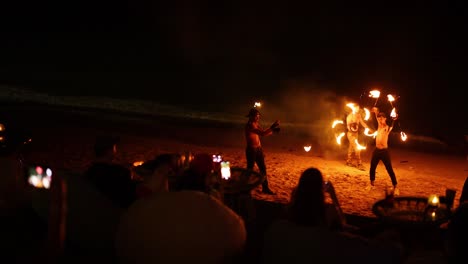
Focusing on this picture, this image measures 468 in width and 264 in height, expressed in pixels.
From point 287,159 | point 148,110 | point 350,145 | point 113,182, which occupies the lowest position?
point 287,159

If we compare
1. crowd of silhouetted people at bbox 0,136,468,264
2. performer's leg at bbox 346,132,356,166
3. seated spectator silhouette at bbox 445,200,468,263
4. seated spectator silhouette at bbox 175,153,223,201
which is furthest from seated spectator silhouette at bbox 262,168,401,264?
performer's leg at bbox 346,132,356,166

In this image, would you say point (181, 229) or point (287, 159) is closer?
point (181, 229)

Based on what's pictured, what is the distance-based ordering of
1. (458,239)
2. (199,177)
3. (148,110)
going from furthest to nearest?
(148,110), (199,177), (458,239)

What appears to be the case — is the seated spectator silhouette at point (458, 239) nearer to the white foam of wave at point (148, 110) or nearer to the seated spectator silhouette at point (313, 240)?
the seated spectator silhouette at point (313, 240)

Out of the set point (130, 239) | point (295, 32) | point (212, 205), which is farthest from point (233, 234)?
point (295, 32)

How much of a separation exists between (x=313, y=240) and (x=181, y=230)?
1.14 metres

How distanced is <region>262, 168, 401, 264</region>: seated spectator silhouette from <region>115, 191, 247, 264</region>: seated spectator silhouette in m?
0.44

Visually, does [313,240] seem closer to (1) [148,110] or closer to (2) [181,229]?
(2) [181,229]

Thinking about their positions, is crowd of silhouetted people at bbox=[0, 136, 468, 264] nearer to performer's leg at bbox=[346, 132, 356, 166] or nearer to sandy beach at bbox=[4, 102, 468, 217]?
sandy beach at bbox=[4, 102, 468, 217]

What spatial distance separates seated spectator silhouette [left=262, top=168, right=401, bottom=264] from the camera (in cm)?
437

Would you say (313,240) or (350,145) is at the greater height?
(350,145)

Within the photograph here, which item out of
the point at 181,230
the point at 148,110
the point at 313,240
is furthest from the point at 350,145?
the point at 148,110

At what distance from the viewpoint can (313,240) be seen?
4.49 m

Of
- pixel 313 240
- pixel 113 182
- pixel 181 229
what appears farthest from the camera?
pixel 113 182
